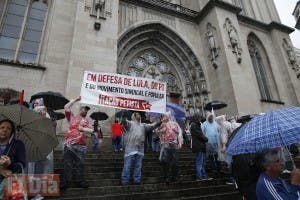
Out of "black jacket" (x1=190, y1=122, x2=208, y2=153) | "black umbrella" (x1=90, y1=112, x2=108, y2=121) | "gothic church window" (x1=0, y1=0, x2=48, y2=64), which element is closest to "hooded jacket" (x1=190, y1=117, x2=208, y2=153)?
"black jacket" (x1=190, y1=122, x2=208, y2=153)

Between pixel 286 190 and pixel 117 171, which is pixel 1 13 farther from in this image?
pixel 286 190

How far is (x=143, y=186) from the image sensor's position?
455cm

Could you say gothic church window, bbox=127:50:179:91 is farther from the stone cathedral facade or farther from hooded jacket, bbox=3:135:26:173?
hooded jacket, bbox=3:135:26:173

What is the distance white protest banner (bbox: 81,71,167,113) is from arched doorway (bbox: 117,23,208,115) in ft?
24.3

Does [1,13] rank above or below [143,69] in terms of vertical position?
above

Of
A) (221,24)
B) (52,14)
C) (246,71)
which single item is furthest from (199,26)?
(52,14)

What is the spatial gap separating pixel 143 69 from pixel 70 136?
982cm

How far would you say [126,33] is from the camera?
42.4 feet

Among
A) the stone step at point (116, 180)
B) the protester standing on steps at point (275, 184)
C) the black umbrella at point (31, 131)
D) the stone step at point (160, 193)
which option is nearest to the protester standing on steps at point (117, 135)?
the stone step at point (116, 180)

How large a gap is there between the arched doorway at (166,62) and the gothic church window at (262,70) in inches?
189

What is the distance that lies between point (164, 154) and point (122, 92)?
180 centimetres

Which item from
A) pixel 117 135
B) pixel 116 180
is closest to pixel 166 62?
pixel 117 135

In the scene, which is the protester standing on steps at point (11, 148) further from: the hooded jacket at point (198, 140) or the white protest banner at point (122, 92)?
the hooded jacket at point (198, 140)

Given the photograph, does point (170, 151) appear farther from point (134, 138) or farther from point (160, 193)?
point (160, 193)
